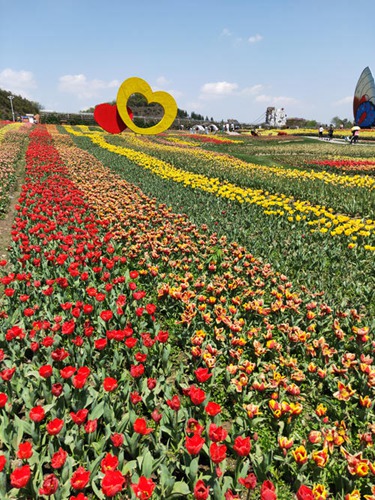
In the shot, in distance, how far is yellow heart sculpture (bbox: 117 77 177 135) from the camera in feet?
75.9

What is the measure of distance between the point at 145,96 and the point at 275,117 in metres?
70.5

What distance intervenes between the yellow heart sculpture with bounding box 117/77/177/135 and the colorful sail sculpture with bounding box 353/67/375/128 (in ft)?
127

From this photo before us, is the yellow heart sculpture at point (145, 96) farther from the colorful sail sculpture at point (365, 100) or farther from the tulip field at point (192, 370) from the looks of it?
the colorful sail sculpture at point (365, 100)

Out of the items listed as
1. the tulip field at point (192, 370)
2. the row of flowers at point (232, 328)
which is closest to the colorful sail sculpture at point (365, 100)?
the tulip field at point (192, 370)

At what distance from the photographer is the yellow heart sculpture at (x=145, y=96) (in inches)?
910

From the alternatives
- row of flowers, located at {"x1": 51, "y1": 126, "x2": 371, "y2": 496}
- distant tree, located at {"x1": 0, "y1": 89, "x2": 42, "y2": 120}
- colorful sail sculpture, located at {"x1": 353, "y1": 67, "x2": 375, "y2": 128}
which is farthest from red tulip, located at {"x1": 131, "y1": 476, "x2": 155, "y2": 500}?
distant tree, located at {"x1": 0, "y1": 89, "x2": 42, "y2": 120}

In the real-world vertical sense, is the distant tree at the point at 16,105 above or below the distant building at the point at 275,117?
above

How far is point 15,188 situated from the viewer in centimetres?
1352

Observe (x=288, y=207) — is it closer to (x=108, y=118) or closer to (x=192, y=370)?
(x=192, y=370)

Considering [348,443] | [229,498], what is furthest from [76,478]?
[348,443]

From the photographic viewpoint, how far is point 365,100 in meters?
52.3

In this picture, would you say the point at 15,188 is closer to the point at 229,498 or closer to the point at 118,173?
the point at 118,173

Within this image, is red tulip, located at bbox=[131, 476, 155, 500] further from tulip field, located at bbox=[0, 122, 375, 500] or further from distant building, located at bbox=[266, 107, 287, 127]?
distant building, located at bbox=[266, 107, 287, 127]

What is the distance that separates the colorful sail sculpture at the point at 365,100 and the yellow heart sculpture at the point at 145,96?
38.6 metres
